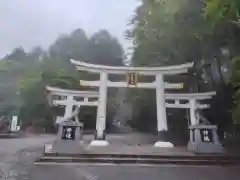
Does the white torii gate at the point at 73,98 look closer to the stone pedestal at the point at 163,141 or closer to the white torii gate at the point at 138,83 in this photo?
the white torii gate at the point at 138,83

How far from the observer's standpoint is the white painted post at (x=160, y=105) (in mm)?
5608

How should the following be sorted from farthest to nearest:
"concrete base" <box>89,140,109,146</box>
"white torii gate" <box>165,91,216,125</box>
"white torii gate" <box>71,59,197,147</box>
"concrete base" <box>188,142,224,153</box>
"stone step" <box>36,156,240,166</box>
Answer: "white torii gate" <box>165,91,216,125</box> < "white torii gate" <box>71,59,197,147</box> < "concrete base" <box>89,140,109,146</box> < "concrete base" <box>188,142,224,153</box> < "stone step" <box>36,156,240,166</box>

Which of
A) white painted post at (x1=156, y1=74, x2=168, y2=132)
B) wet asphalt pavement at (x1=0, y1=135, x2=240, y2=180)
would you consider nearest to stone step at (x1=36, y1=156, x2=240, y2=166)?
wet asphalt pavement at (x1=0, y1=135, x2=240, y2=180)

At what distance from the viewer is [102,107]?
555cm

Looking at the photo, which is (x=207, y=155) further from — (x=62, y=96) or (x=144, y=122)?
(x=62, y=96)

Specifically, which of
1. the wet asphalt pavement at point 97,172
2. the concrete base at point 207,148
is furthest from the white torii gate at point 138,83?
the wet asphalt pavement at point 97,172

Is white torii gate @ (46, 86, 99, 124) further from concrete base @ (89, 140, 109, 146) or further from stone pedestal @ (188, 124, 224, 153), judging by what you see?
stone pedestal @ (188, 124, 224, 153)

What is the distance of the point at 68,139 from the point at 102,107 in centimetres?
130

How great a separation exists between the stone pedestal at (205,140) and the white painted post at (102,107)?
5.08ft

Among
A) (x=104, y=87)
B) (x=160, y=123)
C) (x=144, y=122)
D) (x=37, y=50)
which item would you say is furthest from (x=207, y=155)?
(x=37, y=50)

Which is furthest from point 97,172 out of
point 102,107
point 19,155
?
point 102,107

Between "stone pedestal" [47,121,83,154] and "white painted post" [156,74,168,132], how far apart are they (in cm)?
167

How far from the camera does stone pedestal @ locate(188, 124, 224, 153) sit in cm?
451

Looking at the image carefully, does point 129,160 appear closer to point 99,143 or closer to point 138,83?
point 99,143
